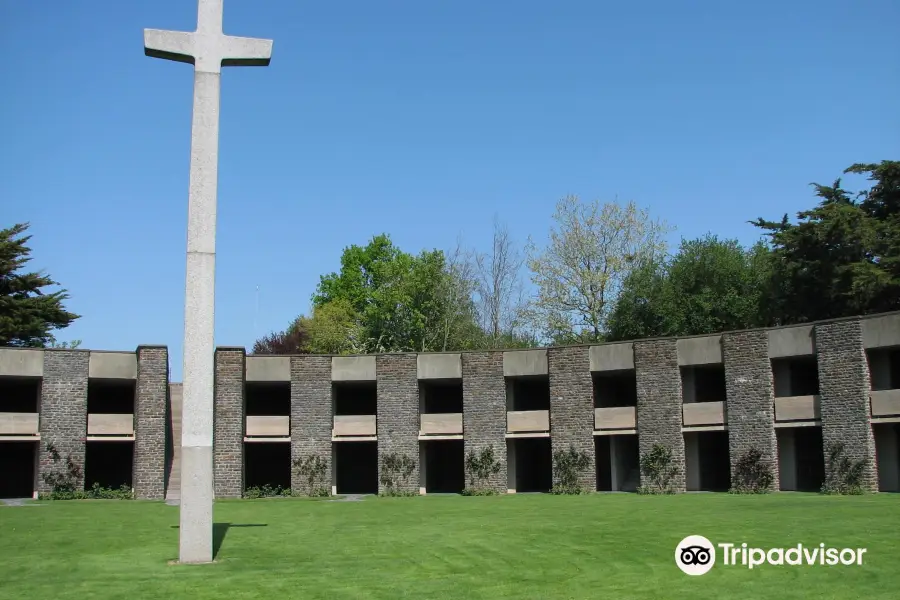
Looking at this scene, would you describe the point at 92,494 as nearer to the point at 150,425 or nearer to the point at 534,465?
the point at 150,425

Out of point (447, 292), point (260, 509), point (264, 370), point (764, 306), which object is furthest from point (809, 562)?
point (447, 292)

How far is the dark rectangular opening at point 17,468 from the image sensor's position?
39594 millimetres

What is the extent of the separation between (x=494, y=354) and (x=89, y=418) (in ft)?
53.4

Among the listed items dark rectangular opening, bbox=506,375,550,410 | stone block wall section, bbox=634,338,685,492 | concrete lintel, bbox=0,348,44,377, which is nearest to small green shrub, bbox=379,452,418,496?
dark rectangular opening, bbox=506,375,550,410

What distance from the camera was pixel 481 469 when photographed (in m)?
38.2

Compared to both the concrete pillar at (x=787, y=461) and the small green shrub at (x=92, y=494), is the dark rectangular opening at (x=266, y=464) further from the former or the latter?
the concrete pillar at (x=787, y=461)

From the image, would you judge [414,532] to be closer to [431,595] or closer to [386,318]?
[431,595]

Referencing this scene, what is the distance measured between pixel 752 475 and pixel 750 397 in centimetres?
281

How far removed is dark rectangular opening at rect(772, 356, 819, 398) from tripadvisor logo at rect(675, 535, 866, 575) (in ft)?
59.1

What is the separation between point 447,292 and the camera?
67.5 m

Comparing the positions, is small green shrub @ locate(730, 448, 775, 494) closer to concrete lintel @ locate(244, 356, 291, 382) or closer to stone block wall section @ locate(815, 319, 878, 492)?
stone block wall section @ locate(815, 319, 878, 492)

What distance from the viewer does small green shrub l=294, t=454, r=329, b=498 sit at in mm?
38062

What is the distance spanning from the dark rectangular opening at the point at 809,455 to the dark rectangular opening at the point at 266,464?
70.3 feet

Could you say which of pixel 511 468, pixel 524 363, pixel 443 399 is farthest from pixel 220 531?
pixel 443 399
